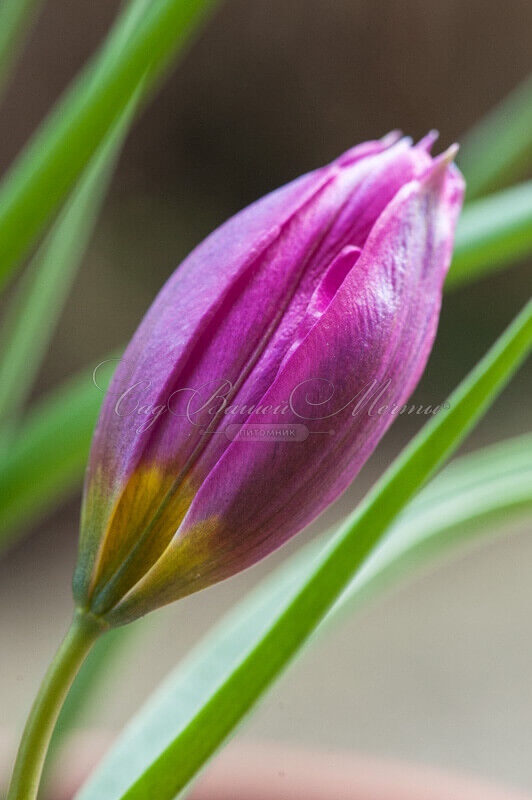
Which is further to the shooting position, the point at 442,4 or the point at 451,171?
the point at 442,4

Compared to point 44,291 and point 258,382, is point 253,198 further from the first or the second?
point 258,382

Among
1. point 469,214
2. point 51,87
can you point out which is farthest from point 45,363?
point 469,214

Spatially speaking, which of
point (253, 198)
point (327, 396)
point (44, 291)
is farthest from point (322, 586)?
point (253, 198)

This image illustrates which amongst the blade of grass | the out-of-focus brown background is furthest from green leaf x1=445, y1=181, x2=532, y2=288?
the out-of-focus brown background

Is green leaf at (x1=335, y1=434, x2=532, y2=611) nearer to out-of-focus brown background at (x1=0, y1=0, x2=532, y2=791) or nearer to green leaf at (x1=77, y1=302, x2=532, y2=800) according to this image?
green leaf at (x1=77, y1=302, x2=532, y2=800)

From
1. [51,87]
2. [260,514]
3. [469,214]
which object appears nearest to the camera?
[260,514]

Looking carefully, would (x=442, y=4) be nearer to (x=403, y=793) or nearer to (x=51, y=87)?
(x=51, y=87)

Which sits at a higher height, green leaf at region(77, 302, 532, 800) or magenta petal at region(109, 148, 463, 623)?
magenta petal at region(109, 148, 463, 623)
